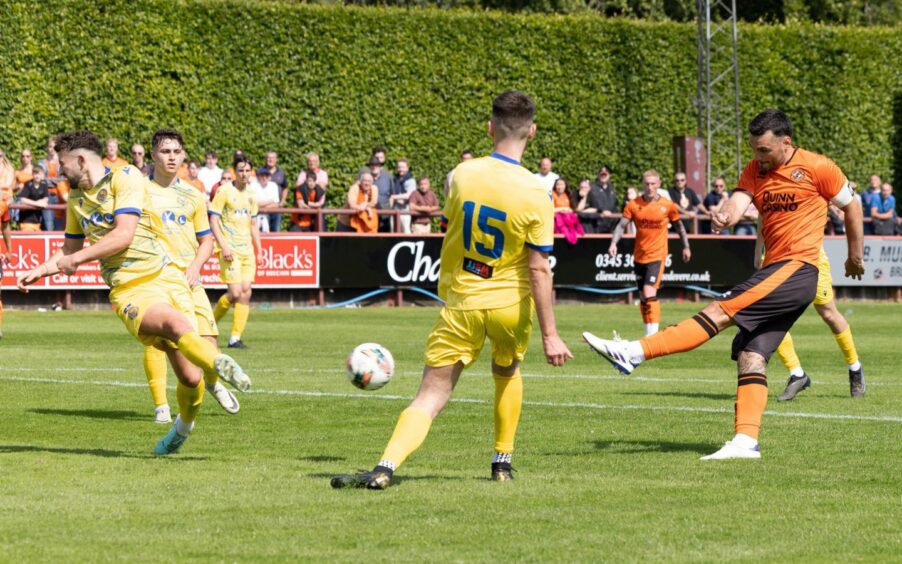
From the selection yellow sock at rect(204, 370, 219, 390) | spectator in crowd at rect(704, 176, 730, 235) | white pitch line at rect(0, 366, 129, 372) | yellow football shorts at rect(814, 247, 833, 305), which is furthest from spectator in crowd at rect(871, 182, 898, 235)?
yellow sock at rect(204, 370, 219, 390)

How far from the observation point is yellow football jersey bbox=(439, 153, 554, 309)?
799cm

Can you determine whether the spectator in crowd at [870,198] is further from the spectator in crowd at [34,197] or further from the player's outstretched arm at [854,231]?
the player's outstretched arm at [854,231]

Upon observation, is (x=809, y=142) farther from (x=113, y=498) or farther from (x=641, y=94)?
(x=113, y=498)

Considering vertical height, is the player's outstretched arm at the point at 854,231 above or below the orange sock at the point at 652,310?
above

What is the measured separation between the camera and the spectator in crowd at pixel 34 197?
27312 mm

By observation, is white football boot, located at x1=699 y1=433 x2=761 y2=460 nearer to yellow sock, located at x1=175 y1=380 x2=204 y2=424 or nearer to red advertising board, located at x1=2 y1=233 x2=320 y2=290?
yellow sock, located at x1=175 y1=380 x2=204 y2=424

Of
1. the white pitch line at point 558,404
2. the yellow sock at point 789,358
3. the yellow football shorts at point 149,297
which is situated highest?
the yellow football shorts at point 149,297

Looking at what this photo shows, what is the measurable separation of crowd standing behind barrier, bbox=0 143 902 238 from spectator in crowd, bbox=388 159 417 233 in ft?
0.06

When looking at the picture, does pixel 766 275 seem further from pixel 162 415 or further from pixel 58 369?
pixel 58 369

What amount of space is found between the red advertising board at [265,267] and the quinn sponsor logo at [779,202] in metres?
18.4

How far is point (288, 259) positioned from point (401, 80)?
8084mm

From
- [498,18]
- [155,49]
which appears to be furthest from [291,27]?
[498,18]

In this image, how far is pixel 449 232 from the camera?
8.19 metres

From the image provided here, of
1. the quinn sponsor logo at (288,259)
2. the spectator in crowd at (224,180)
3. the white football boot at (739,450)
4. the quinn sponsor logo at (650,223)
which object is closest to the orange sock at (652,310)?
the quinn sponsor logo at (650,223)
